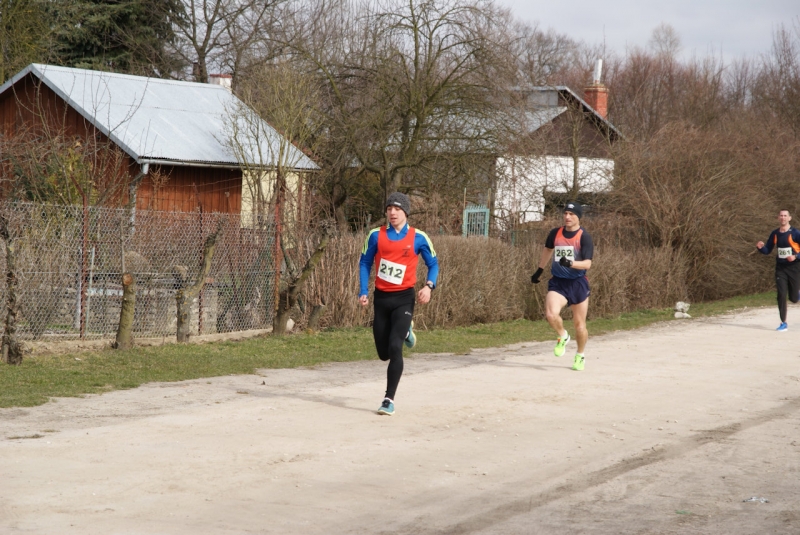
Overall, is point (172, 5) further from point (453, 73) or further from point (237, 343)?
point (237, 343)

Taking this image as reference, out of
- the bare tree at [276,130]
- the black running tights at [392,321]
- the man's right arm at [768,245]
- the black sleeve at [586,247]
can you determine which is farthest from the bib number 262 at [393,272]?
the bare tree at [276,130]

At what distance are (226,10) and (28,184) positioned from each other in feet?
73.0

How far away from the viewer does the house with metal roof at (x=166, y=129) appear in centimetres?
2405

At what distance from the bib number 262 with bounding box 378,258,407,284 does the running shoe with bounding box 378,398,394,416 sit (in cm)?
111

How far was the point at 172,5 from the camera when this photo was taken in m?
37.5

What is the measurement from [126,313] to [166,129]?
14.3m

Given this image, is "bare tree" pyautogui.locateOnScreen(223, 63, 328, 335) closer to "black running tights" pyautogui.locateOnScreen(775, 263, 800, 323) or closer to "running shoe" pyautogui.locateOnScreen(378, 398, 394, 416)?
"black running tights" pyautogui.locateOnScreen(775, 263, 800, 323)

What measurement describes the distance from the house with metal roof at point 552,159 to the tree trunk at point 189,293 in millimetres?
13906

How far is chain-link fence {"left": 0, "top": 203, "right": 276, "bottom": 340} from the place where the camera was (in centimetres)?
1230

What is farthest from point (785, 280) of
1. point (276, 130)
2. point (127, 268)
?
point (276, 130)

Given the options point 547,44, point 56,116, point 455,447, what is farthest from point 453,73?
point 547,44

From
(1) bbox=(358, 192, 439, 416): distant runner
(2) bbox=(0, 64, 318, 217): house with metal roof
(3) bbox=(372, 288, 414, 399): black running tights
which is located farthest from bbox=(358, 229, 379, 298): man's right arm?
(2) bbox=(0, 64, 318, 217): house with metal roof

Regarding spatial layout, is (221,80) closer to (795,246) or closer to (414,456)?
(795,246)

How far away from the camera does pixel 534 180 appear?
32938 millimetres
